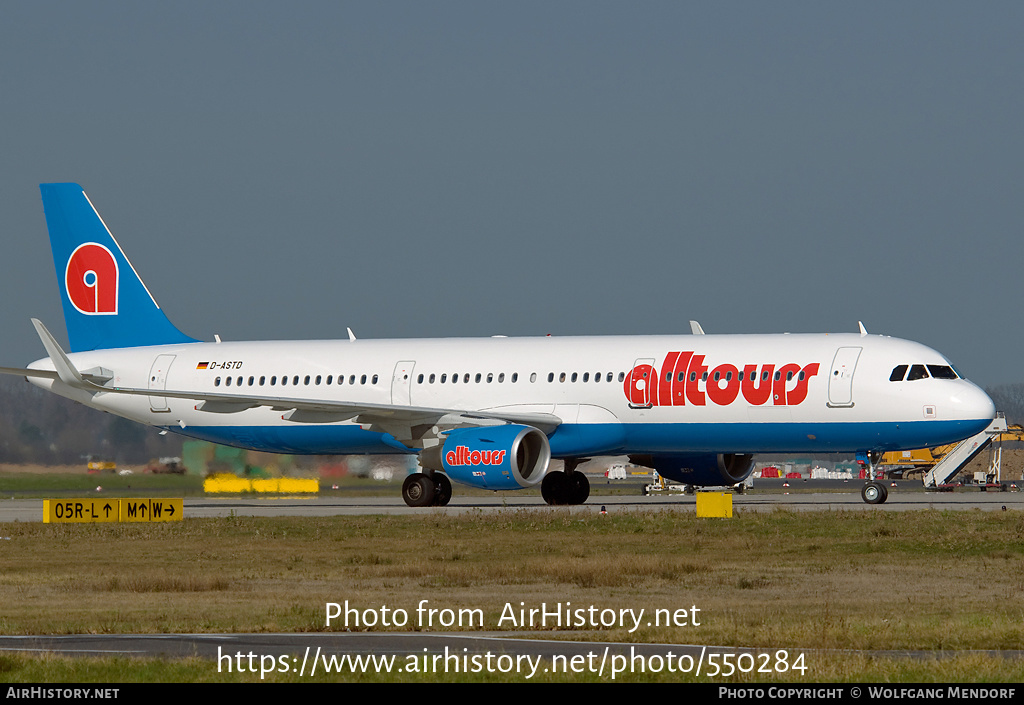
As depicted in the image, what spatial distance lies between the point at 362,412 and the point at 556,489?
20.1 ft

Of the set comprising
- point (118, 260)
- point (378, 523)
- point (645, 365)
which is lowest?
point (378, 523)

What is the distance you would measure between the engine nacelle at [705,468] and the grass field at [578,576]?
789 centimetres

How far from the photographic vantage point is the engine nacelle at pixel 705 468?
4256 cm

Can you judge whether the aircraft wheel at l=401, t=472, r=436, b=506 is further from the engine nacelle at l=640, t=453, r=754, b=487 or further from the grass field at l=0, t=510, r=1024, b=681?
the grass field at l=0, t=510, r=1024, b=681

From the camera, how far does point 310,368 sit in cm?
4459

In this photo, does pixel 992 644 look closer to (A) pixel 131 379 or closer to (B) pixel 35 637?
(B) pixel 35 637

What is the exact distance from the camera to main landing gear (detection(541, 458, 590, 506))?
4294 centimetres

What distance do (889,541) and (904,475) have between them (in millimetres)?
69934

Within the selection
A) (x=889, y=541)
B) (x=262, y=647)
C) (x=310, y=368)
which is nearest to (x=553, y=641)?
(x=262, y=647)

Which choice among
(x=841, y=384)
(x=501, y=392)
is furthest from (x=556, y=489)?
(x=841, y=384)

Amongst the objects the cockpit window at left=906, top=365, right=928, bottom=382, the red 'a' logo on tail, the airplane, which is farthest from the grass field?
the red 'a' logo on tail

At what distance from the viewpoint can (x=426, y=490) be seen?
4206 centimetres

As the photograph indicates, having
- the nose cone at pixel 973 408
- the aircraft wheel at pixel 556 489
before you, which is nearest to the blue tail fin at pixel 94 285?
the aircraft wheel at pixel 556 489

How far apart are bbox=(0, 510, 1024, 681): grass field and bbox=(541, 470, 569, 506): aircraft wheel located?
7932mm
